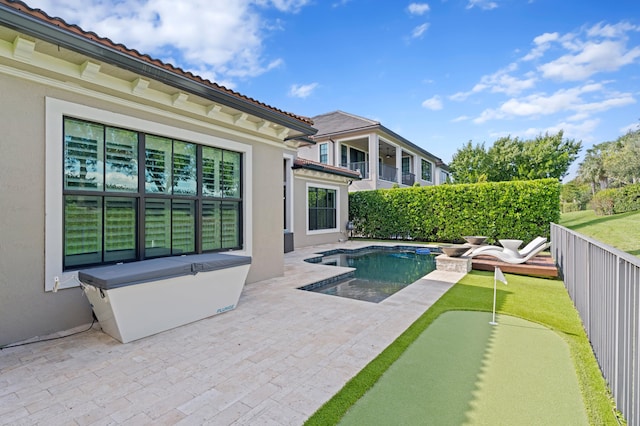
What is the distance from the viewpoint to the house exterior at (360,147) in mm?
22391

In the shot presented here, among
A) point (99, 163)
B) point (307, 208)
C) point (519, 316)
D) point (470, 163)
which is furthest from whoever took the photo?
point (470, 163)

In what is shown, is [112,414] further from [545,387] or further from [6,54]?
[6,54]

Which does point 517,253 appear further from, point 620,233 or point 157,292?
point 620,233

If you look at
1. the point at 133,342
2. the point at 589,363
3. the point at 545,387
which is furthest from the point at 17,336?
the point at 589,363

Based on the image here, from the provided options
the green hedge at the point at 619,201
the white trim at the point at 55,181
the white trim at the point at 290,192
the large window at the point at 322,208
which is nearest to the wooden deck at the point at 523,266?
the white trim at the point at 290,192

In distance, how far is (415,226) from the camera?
18.1 m

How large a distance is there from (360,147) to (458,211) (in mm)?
11731

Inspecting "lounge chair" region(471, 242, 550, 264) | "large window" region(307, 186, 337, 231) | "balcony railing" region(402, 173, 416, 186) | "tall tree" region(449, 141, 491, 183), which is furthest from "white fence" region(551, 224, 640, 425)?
"tall tree" region(449, 141, 491, 183)

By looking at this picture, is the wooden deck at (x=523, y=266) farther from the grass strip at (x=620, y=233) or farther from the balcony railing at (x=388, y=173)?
the balcony railing at (x=388, y=173)

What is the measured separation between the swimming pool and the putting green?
8.56ft

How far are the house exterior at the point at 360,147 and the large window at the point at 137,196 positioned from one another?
16.2 m

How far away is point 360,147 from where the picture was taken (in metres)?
25.9

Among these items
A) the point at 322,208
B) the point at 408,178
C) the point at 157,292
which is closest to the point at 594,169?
the point at 408,178

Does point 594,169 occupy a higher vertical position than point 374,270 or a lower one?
higher
